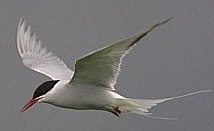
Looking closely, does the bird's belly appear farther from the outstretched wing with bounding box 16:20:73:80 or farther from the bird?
the outstretched wing with bounding box 16:20:73:80

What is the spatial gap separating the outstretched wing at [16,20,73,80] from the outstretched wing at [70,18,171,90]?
1.50 m

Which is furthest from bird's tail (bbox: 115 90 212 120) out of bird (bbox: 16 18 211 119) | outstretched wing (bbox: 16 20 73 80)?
outstretched wing (bbox: 16 20 73 80)

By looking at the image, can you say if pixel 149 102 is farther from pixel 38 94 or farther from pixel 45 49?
pixel 45 49

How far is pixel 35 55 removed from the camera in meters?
7.19

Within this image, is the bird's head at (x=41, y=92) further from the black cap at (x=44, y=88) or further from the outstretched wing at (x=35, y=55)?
the outstretched wing at (x=35, y=55)

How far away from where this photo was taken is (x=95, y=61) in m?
4.81

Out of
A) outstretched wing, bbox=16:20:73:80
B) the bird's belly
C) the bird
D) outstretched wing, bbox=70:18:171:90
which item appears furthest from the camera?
outstretched wing, bbox=16:20:73:80

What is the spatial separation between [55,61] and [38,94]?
4.96ft

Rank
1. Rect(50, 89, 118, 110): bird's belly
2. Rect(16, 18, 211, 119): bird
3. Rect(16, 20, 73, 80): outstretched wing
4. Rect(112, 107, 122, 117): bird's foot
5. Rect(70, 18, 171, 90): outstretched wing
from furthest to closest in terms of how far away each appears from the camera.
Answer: Rect(16, 20, 73, 80): outstretched wing < Rect(112, 107, 122, 117): bird's foot < Rect(50, 89, 118, 110): bird's belly < Rect(16, 18, 211, 119): bird < Rect(70, 18, 171, 90): outstretched wing

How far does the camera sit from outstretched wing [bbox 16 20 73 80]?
6.94 metres

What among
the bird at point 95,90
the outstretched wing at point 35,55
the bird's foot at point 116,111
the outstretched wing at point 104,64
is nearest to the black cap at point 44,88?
the bird at point 95,90

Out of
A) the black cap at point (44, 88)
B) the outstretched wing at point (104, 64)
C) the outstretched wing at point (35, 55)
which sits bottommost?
the black cap at point (44, 88)

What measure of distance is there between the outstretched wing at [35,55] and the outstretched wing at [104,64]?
1.50 metres

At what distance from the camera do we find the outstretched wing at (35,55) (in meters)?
6.94
